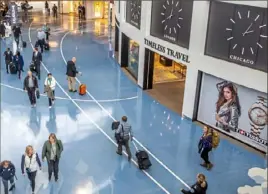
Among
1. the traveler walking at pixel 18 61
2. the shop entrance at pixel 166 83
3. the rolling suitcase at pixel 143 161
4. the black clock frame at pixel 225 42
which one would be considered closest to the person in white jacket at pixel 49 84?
the traveler walking at pixel 18 61

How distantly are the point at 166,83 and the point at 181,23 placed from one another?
5114mm

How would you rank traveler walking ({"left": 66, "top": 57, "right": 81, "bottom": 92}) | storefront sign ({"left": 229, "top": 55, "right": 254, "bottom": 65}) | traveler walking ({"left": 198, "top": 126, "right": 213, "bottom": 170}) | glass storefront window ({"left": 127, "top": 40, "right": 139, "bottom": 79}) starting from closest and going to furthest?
traveler walking ({"left": 198, "top": 126, "right": 213, "bottom": 170}), storefront sign ({"left": 229, "top": 55, "right": 254, "bottom": 65}), traveler walking ({"left": 66, "top": 57, "right": 81, "bottom": 92}), glass storefront window ({"left": 127, "top": 40, "right": 139, "bottom": 79})

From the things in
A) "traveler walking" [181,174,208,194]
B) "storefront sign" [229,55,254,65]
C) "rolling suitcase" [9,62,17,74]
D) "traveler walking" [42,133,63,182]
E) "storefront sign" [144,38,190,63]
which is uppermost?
"storefront sign" [229,55,254,65]

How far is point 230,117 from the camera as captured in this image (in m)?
15.0

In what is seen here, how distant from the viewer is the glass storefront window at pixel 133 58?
21.5 meters

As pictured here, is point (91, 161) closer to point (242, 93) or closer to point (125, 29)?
point (242, 93)

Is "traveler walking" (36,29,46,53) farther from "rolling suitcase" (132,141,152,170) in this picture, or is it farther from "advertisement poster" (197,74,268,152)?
"rolling suitcase" (132,141,152,170)

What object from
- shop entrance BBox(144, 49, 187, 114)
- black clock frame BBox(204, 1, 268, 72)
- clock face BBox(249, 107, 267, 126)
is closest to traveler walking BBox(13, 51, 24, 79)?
shop entrance BBox(144, 49, 187, 114)

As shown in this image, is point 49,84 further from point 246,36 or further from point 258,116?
point 258,116

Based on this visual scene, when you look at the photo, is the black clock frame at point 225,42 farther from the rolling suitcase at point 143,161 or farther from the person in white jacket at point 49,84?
the person in white jacket at point 49,84

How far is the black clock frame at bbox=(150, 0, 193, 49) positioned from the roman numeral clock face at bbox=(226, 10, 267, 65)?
2378mm

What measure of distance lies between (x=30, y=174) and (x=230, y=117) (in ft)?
26.0

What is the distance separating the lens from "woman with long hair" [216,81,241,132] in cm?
1465

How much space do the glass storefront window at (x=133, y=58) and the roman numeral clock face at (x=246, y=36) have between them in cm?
801
